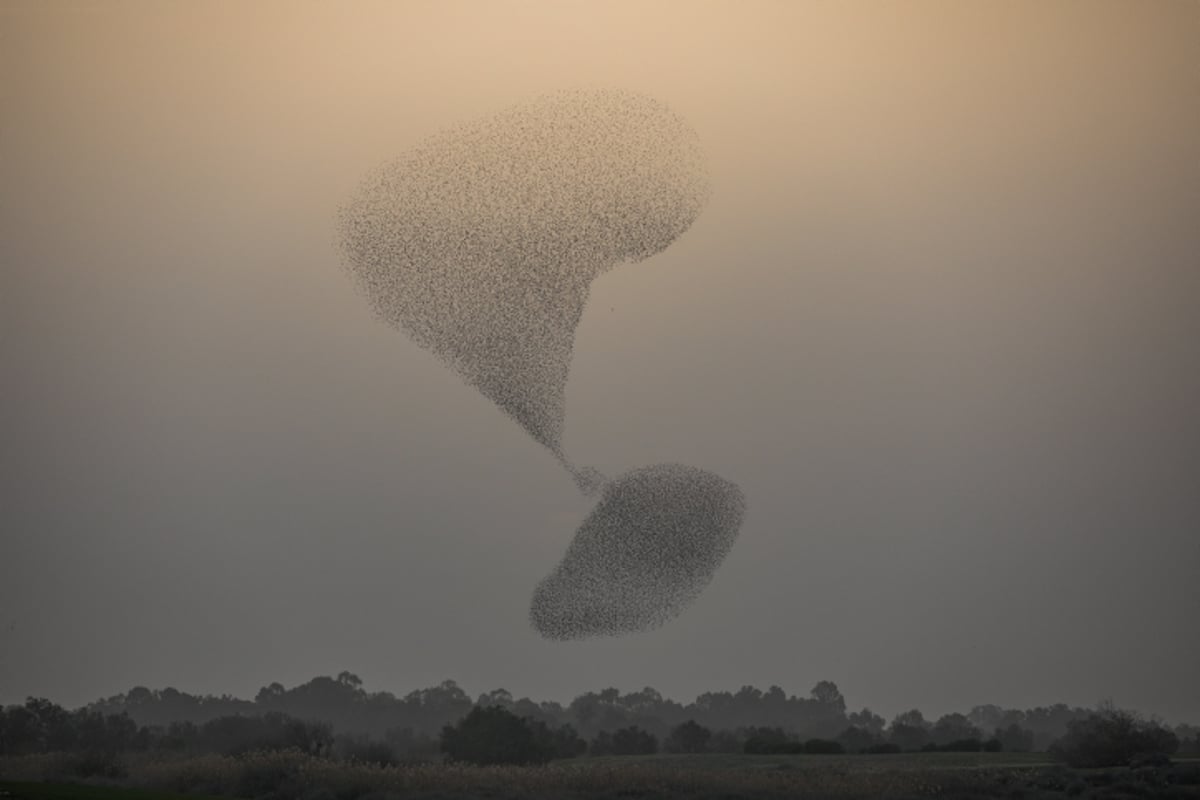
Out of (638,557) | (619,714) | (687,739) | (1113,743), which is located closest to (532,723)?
(619,714)

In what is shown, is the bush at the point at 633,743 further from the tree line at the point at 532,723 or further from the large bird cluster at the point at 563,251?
the large bird cluster at the point at 563,251

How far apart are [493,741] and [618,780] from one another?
82.4 inches

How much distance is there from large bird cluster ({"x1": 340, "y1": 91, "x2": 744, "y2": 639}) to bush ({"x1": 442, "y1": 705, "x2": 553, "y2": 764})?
119 centimetres

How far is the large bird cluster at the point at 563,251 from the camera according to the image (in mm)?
16984

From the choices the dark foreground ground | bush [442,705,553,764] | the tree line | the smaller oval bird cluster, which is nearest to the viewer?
the dark foreground ground

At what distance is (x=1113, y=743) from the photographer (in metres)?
15.6

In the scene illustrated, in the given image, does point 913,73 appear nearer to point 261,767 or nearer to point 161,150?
point 161,150

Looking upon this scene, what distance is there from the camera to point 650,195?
674 inches

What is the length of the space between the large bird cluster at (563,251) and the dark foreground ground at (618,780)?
87.1 inches

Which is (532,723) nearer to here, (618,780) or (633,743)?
(633,743)

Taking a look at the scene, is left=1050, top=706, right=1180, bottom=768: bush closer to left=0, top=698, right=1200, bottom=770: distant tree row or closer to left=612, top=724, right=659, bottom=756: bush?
left=0, top=698, right=1200, bottom=770: distant tree row

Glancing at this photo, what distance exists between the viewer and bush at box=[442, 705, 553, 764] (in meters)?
16.3

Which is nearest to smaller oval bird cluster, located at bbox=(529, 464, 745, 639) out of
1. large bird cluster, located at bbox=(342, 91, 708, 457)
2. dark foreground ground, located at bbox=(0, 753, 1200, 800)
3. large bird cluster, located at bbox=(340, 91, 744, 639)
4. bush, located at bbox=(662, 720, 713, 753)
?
large bird cluster, located at bbox=(340, 91, 744, 639)

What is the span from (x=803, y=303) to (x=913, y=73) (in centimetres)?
290
